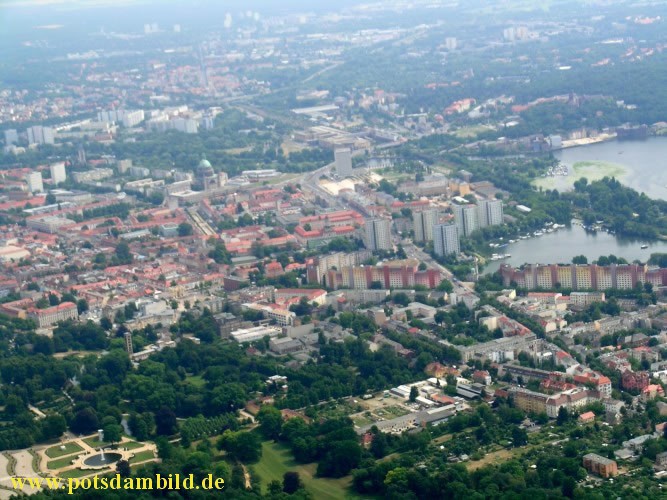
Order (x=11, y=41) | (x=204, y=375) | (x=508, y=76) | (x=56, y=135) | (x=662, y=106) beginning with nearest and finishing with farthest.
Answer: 1. (x=204, y=375)
2. (x=662, y=106)
3. (x=56, y=135)
4. (x=508, y=76)
5. (x=11, y=41)

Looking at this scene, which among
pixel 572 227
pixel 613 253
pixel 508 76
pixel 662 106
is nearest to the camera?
pixel 613 253

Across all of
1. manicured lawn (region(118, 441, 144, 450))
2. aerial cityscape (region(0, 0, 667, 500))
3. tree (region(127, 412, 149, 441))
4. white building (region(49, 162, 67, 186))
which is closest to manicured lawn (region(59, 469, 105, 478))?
aerial cityscape (region(0, 0, 667, 500))

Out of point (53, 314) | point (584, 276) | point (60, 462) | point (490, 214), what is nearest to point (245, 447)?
point (60, 462)

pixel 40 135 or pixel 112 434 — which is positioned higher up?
pixel 112 434

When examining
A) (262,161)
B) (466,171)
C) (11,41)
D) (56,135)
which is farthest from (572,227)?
(11,41)

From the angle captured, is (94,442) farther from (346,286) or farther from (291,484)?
(346,286)

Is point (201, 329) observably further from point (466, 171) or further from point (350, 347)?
point (466, 171)

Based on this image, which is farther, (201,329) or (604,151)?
(604,151)
